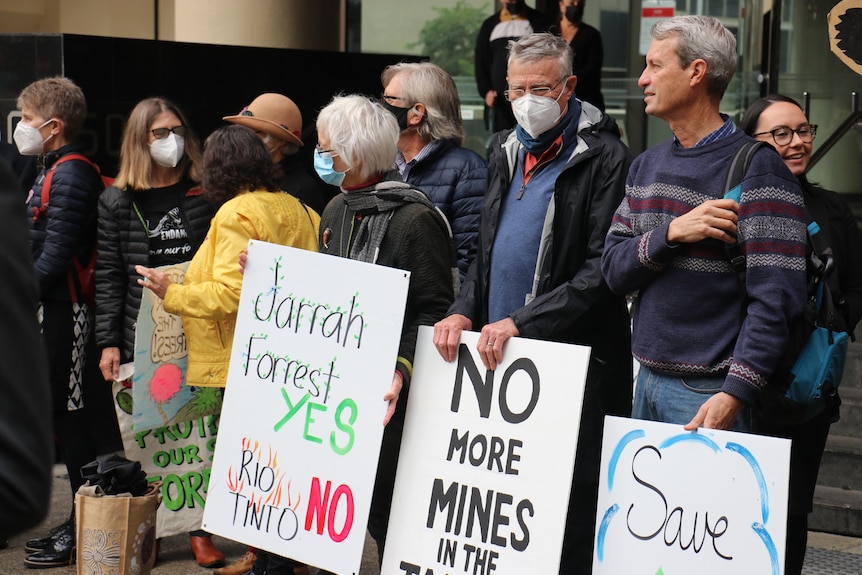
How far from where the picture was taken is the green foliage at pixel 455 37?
1042 cm

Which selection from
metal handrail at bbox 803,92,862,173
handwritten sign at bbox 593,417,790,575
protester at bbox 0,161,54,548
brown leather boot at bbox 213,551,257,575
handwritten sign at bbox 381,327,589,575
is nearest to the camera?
protester at bbox 0,161,54,548

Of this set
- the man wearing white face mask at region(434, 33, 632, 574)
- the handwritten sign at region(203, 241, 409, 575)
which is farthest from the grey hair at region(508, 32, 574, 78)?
the handwritten sign at region(203, 241, 409, 575)

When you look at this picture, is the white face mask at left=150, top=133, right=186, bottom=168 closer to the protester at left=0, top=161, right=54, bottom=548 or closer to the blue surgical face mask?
the blue surgical face mask

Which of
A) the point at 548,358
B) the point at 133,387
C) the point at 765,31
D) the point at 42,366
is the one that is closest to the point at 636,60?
the point at 765,31

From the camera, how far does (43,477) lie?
3.84 feet

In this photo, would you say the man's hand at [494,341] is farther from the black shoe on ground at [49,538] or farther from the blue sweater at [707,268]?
the black shoe on ground at [49,538]

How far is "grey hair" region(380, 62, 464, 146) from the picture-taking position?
16.1 ft

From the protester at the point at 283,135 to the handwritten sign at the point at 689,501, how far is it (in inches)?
93.8

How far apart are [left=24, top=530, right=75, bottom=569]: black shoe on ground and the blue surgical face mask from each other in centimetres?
244

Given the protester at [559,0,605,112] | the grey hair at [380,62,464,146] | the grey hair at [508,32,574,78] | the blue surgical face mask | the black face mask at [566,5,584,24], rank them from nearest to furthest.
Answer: the grey hair at [508,32,574,78] → the blue surgical face mask → the grey hair at [380,62,464,146] → the protester at [559,0,605,112] → the black face mask at [566,5,584,24]

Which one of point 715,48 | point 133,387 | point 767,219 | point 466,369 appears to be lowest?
point 133,387

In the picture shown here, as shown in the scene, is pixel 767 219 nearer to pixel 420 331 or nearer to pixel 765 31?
pixel 420 331

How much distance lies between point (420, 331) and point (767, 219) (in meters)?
1.22

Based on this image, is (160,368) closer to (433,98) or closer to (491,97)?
(433,98)
